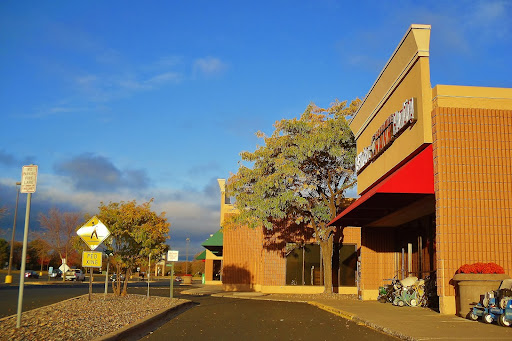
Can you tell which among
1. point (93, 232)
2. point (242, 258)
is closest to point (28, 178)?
point (93, 232)

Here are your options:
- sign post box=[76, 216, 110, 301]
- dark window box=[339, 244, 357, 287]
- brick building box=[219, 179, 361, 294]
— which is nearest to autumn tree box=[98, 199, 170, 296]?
sign post box=[76, 216, 110, 301]

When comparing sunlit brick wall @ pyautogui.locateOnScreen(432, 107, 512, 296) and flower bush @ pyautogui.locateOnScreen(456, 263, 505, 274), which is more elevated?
sunlit brick wall @ pyautogui.locateOnScreen(432, 107, 512, 296)

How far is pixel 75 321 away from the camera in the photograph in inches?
527

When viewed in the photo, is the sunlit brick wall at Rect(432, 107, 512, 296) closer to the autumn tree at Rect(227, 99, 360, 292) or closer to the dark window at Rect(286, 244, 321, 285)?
the autumn tree at Rect(227, 99, 360, 292)

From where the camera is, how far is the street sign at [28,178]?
39.2 feet

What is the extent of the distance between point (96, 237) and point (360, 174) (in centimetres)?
1264

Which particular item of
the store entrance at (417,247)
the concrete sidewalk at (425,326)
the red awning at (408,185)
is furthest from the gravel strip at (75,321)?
the store entrance at (417,247)

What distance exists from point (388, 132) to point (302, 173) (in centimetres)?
920

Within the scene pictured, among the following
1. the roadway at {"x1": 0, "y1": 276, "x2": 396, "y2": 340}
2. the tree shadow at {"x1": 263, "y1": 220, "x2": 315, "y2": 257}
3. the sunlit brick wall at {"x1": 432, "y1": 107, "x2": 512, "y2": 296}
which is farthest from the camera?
the tree shadow at {"x1": 263, "y1": 220, "x2": 315, "y2": 257}

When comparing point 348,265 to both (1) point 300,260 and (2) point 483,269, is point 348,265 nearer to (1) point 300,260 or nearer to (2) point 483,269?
(1) point 300,260

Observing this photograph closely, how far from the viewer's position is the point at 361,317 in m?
16.3

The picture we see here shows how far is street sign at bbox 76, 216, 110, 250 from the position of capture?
1817 centimetres

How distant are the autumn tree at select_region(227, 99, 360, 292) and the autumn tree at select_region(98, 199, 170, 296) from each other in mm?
6695

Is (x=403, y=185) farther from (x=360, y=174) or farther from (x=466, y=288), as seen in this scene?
(x=360, y=174)
